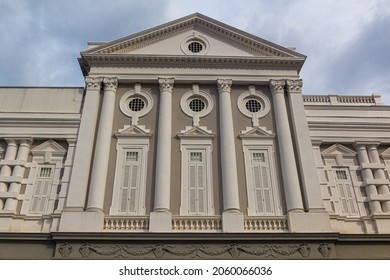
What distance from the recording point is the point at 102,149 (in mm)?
19047

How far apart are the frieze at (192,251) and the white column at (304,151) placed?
6.55ft

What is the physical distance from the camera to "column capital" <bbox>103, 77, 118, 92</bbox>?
69.1 feet

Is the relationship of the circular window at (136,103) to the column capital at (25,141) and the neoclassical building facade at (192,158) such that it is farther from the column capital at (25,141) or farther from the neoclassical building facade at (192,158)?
the column capital at (25,141)

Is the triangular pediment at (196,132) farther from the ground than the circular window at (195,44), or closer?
closer

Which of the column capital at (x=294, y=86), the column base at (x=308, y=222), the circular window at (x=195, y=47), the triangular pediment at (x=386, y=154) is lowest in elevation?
the column base at (x=308, y=222)

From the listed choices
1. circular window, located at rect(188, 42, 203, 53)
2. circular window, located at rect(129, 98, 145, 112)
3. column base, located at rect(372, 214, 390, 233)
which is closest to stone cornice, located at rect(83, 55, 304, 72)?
circular window, located at rect(188, 42, 203, 53)

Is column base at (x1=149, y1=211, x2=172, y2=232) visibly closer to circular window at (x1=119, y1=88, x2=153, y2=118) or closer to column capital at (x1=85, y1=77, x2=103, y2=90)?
circular window at (x1=119, y1=88, x2=153, y2=118)

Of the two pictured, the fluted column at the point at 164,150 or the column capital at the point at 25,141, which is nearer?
the fluted column at the point at 164,150

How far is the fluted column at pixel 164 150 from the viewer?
17.8m

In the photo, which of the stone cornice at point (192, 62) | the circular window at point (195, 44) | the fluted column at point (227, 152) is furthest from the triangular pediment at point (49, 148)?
the circular window at point (195, 44)

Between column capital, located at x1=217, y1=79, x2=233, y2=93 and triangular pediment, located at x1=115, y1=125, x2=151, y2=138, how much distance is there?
4.31m

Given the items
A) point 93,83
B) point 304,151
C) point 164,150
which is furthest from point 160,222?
point 93,83

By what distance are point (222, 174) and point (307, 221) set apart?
4.11 m

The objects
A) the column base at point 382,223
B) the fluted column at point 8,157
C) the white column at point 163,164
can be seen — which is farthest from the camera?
the fluted column at point 8,157
